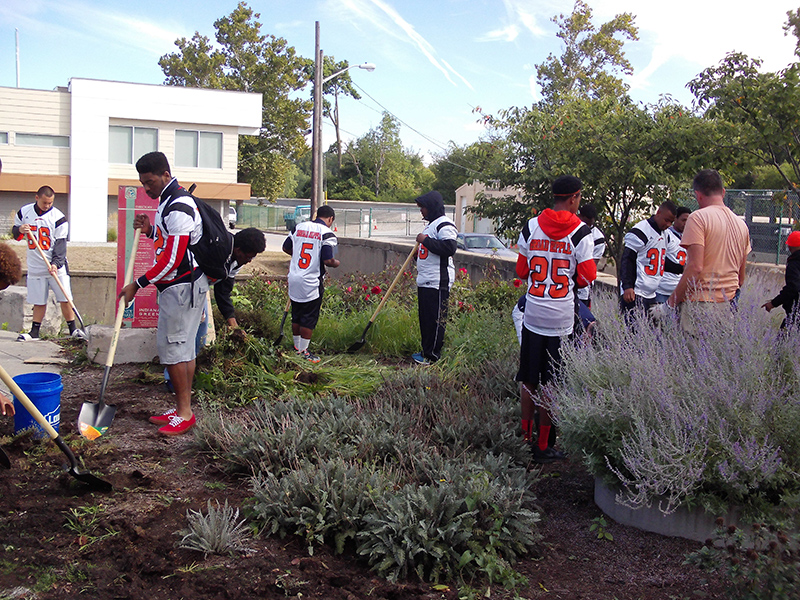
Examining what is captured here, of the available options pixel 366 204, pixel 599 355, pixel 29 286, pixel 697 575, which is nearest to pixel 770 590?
pixel 697 575

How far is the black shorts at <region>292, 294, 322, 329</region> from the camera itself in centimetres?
741

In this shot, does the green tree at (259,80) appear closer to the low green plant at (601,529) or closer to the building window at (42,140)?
the building window at (42,140)

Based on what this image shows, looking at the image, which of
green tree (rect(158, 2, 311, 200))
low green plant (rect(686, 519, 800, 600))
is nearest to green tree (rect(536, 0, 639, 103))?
green tree (rect(158, 2, 311, 200))

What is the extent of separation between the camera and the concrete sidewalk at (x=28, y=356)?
271 inches

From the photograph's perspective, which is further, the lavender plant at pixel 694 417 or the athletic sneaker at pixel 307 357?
the athletic sneaker at pixel 307 357

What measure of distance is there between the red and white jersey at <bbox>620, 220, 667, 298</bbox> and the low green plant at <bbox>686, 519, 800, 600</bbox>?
4287 mm

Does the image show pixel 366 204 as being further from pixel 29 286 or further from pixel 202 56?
pixel 29 286

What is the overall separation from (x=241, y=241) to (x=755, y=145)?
16.9 feet

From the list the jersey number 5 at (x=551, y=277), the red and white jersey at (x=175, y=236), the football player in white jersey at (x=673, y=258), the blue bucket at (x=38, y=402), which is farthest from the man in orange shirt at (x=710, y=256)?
the blue bucket at (x=38, y=402)

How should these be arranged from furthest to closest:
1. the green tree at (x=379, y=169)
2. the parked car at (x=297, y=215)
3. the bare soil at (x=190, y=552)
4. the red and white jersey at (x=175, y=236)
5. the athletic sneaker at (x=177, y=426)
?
1. the green tree at (x=379, y=169)
2. the parked car at (x=297, y=215)
3. the athletic sneaker at (x=177, y=426)
4. the red and white jersey at (x=175, y=236)
5. the bare soil at (x=190, y=552)

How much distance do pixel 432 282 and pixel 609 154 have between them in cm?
305

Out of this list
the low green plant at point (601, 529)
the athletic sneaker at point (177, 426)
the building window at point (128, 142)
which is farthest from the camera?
the building window at point (128, 142)

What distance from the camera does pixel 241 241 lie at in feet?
19.3

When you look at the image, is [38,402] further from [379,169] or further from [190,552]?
[379,169]
